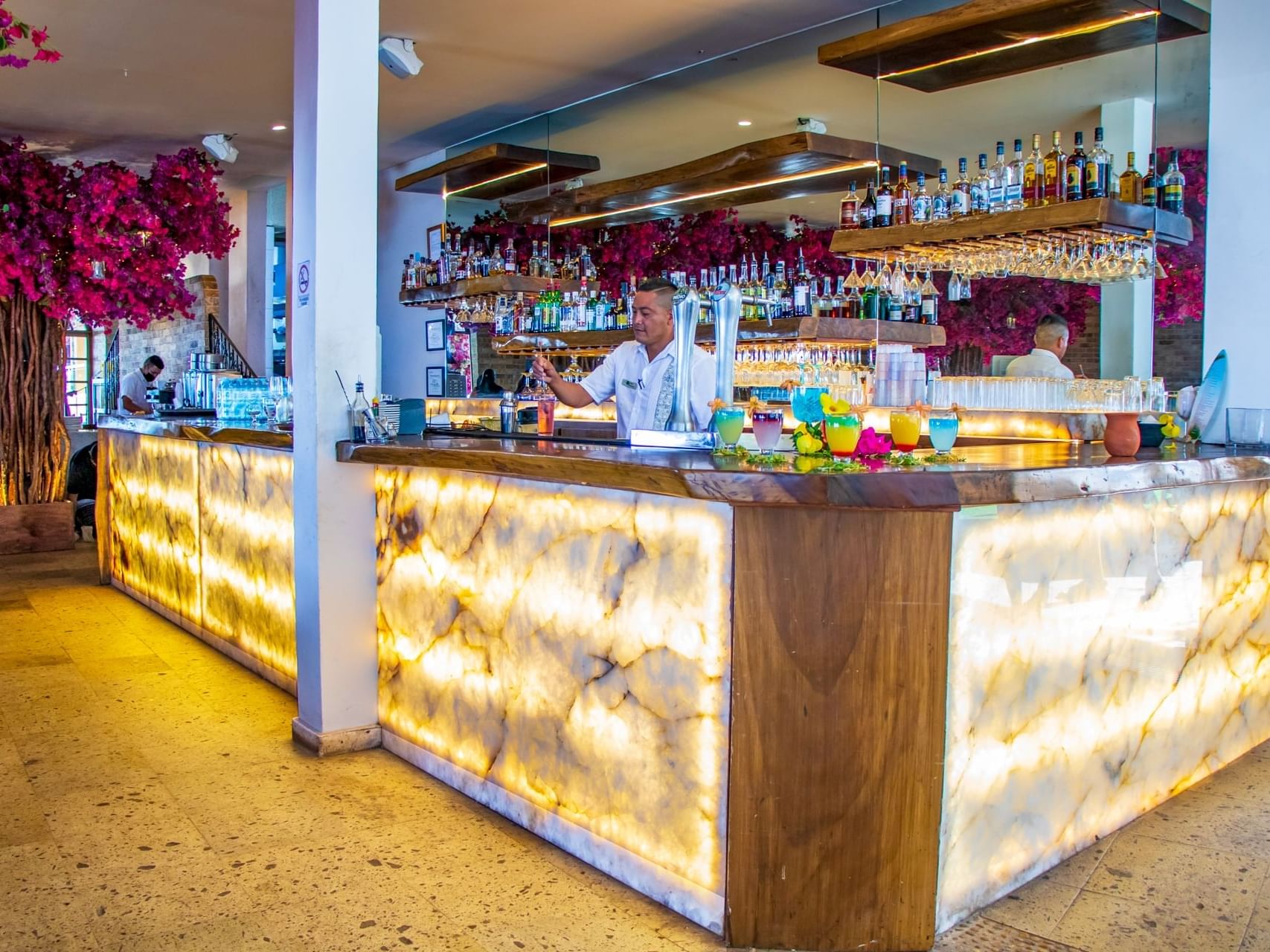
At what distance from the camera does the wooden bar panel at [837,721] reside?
2.44 meters

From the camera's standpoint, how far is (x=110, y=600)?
6672 millimetres

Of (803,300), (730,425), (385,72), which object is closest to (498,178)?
(385,72)

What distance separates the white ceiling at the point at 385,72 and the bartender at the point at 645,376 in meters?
2.20

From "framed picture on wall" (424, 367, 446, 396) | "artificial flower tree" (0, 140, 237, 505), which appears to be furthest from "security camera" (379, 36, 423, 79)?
"framed picture on wall" (424, 367, 446, 396)

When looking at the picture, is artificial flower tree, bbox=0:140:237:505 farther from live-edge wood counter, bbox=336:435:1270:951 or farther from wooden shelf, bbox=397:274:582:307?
live-edge wood counter, bbox=336:435:1270:951

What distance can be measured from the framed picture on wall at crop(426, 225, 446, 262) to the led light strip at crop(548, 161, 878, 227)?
1.49m

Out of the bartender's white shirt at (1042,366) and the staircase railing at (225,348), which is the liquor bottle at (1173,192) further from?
the staircase railing at (225,348)

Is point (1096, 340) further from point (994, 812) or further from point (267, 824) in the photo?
point (267, 824)

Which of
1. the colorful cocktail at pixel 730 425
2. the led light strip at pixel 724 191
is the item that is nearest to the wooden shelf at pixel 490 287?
the led light strip at pixel 724 191

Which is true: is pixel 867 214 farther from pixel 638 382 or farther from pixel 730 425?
pixel 730 425

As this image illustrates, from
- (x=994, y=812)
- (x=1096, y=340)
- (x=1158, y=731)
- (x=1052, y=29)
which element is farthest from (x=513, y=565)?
(x=1096, y=340)

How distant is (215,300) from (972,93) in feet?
29.5

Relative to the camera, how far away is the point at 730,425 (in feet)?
10.0

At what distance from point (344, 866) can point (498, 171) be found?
644 centimetres
